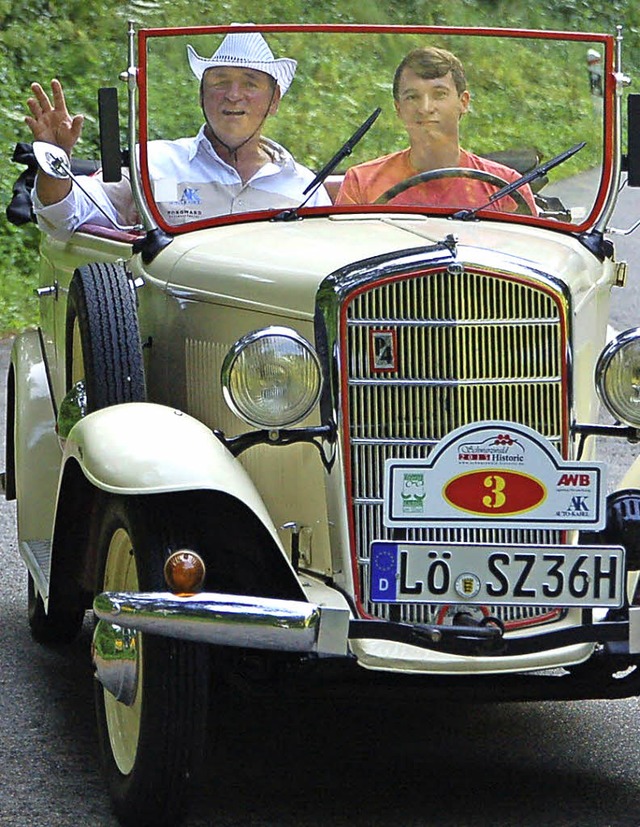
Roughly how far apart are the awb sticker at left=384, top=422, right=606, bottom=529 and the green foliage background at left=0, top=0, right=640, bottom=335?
825 centimetres

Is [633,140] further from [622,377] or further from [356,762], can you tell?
[356,762]

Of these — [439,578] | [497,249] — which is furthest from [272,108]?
[439,578]

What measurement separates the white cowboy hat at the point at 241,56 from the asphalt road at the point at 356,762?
189 cm

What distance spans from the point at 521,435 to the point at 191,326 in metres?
1.11

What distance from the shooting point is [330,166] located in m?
4.65

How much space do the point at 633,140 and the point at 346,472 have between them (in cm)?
151

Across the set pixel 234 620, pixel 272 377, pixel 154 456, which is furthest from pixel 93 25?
pixel 234 620

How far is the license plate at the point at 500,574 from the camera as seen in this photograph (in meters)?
3.64

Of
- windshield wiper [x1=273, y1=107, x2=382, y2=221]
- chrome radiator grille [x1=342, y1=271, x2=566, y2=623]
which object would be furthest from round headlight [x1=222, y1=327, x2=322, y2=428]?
windshield wiper [x1=273, y1=107, x2=382, y2=221]

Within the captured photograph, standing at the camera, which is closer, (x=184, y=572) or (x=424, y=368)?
(x=184, y=572)

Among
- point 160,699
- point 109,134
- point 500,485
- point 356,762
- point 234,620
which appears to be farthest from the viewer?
point 109,134

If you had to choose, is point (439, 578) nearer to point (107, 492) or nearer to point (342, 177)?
point (107, 492)

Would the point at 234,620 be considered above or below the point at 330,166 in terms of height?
below

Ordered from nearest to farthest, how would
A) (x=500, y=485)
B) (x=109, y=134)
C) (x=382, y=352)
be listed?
(x=500, y=485) → (x=382, y=352) → (x=109, y=134)
